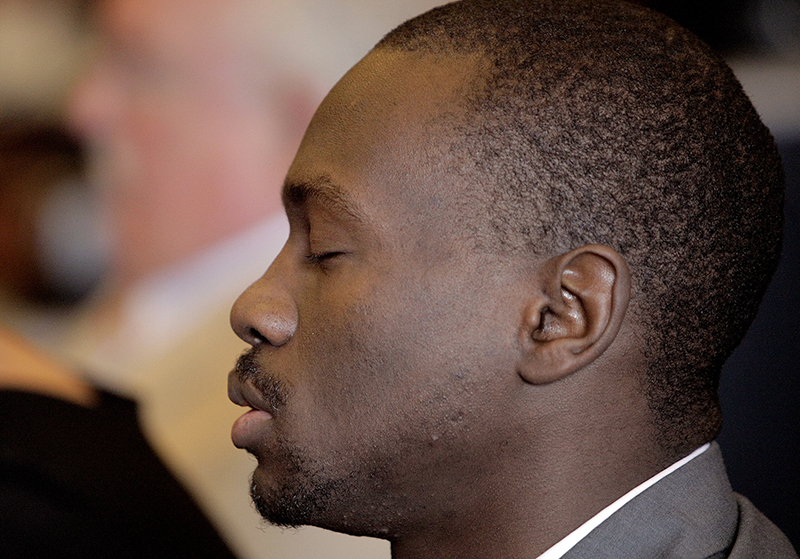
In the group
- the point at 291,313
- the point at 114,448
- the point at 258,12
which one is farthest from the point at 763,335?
the point at 258,12

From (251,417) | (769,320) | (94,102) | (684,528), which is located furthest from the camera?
(94,102)

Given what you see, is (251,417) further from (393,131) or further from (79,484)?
(79,484)

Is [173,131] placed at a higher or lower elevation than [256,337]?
higher

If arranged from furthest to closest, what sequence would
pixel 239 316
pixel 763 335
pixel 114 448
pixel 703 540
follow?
pixel 114 448, pixel 763 335, pixel 239 316, pixel 703 540

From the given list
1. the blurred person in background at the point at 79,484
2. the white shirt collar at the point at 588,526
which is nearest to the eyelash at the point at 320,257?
the white shirt collar at the point at 588,526

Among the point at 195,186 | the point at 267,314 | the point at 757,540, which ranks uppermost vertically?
the point at 195,186

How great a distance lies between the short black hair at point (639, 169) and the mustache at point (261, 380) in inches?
12.1

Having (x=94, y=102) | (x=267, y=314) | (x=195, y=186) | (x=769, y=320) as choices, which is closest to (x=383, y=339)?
(x=267, y=314)

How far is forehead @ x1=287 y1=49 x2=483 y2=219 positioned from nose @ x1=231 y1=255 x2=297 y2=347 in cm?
14

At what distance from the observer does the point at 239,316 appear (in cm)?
102

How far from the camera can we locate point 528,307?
921 mm

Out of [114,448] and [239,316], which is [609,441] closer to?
[239,316]

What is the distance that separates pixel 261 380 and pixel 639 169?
0.51 meters

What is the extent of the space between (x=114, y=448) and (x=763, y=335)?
4.25 feet
